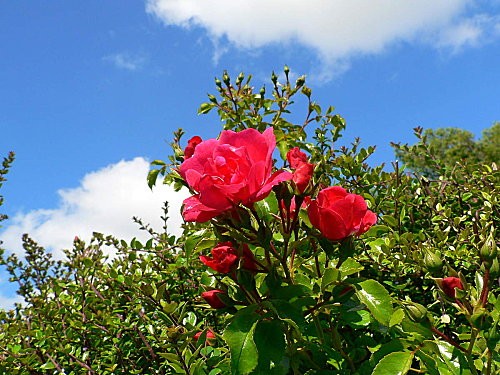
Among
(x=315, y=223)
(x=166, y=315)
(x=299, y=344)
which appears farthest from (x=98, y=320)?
(x=315, y=223)

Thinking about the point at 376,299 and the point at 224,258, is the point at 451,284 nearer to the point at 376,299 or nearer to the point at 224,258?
the point at 376,299

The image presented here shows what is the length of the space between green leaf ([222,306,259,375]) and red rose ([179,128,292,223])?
0.28 metres

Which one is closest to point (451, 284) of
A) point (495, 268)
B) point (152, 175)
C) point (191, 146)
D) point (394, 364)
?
point (495, 268)

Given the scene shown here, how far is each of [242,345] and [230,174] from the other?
0.41 m

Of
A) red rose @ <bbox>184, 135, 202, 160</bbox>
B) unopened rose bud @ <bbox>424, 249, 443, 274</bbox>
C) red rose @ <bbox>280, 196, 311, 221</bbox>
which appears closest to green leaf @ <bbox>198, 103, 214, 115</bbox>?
red rose @ <bbox>184, 135, 202, 160</bbox>

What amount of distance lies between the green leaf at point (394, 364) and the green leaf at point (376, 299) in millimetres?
85

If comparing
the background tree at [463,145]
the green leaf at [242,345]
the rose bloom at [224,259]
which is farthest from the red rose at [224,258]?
the background tree at [463,145]

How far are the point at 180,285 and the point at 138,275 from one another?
0.86 feet

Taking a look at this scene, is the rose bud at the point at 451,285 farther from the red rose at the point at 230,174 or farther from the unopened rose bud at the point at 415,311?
the red rose at the point at 230,174

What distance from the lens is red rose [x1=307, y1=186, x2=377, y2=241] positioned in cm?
132

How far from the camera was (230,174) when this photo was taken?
50.0 inches

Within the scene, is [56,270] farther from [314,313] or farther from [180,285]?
[314,313]

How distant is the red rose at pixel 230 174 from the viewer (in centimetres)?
123

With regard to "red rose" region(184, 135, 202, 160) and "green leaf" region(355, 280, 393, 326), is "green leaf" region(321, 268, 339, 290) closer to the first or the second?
"green leaf" region(355, 280, 393, 326)
